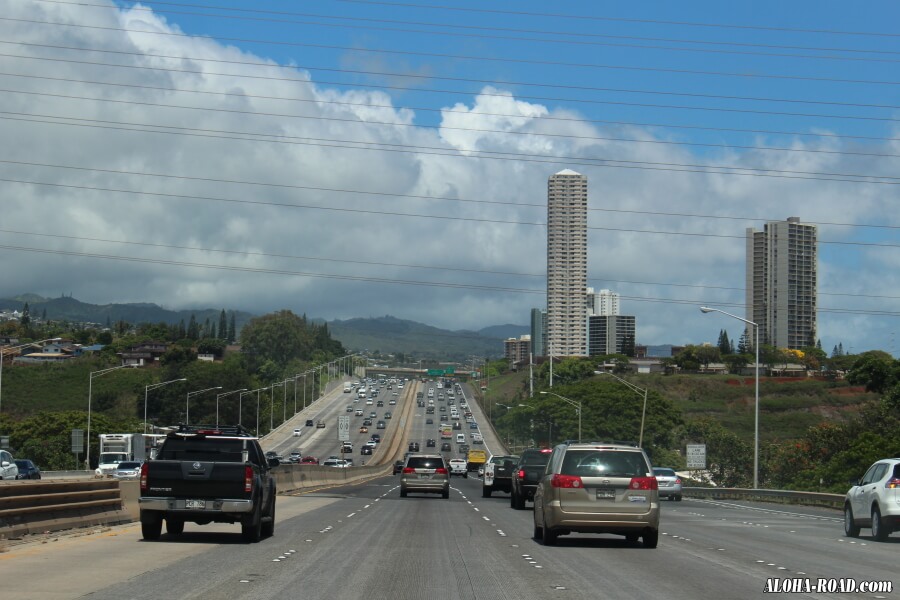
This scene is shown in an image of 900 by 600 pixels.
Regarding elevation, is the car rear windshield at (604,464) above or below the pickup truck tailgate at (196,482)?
above

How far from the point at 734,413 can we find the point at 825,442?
75.3 metres

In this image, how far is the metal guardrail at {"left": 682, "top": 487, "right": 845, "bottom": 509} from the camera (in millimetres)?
44469

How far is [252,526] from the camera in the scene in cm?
2155

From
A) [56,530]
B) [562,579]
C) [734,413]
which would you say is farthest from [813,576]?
[734,413]

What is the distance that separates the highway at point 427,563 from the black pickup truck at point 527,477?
7102 millimetres

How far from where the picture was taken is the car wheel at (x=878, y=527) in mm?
25095

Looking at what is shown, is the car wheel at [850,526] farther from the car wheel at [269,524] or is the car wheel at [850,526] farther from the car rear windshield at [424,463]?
the car rear windshield at [424,463]

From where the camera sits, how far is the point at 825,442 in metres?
77.4

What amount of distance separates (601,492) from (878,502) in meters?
7.83

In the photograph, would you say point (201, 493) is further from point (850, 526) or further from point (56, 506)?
point (850, 526)

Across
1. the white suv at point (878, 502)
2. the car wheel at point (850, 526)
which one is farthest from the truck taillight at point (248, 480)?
the car wheel at point (850, 526)

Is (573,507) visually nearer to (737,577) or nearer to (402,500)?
(737,577)

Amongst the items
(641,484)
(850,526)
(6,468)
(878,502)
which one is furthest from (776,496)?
(641,484)

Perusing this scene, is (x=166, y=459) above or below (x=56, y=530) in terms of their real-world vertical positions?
above
